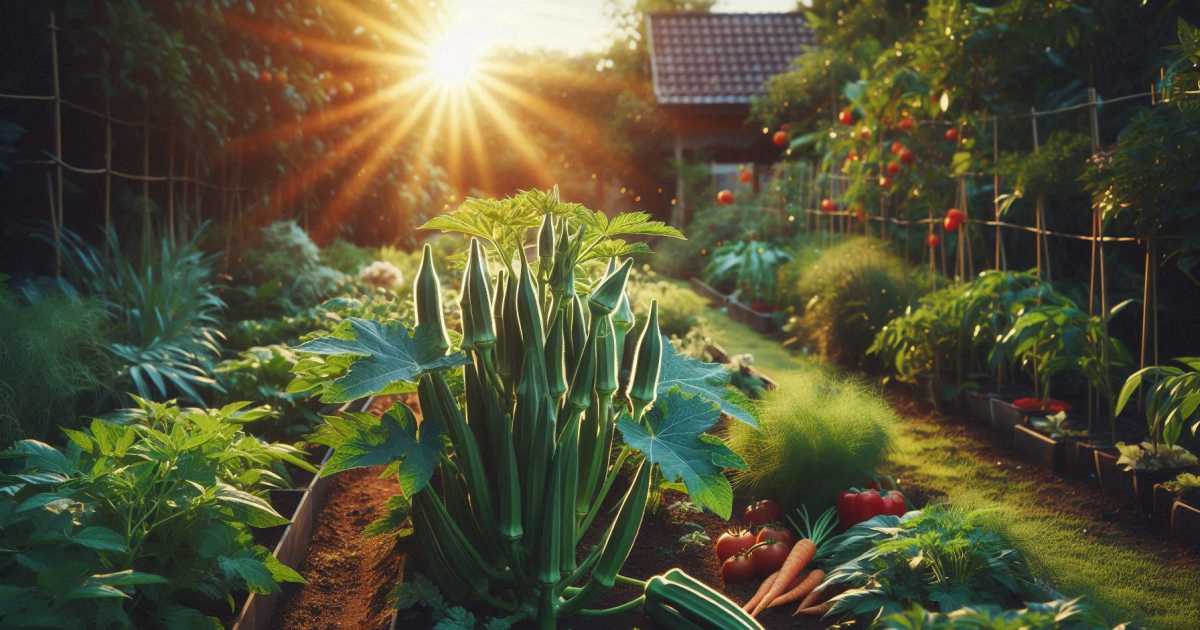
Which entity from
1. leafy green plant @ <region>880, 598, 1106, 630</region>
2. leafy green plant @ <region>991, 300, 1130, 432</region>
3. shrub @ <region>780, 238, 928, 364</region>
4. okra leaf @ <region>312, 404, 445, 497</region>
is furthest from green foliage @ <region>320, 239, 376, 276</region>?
leafy green plant @ <region>880, 598, 1106, 630</region>

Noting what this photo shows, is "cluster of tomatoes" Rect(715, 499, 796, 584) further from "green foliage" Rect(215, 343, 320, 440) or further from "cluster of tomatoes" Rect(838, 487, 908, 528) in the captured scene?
"green foliage" Rect(215, 343, 320, 440)

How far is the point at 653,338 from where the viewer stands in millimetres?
2285

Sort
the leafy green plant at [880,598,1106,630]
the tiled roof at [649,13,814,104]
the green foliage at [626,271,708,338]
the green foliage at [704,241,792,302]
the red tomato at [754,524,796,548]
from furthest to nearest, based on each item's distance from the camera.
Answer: the tiled roof at [649,13,814,104] → the green foliage at [704,241,792,302] → the green foliage at [626,271,708,338] → the red tomato at [754,524,796,548] → the leafy green plant at [880,598,1106,630]

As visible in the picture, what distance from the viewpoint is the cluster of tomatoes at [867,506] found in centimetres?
311

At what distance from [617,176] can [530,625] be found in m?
18.9

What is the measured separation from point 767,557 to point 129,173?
236 inches

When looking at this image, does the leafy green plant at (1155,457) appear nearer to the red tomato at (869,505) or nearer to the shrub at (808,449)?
the shrub at (808,449)

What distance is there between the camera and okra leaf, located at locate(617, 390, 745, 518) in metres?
2.09

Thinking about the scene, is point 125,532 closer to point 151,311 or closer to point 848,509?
point 848,509

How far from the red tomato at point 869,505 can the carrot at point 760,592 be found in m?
0.48

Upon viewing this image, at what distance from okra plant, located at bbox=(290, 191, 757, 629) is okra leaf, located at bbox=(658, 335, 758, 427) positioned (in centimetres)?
1

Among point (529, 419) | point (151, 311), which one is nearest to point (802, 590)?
point (529, 419)

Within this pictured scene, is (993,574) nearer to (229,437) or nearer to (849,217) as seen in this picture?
(229,437)

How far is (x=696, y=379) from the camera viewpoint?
255cm
